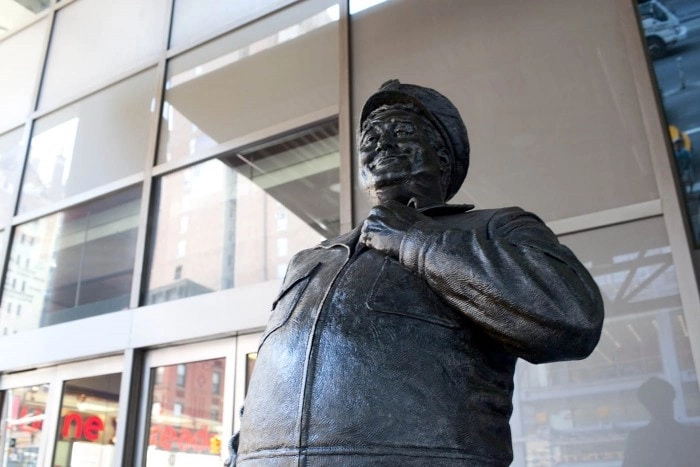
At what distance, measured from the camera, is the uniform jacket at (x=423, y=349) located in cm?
103

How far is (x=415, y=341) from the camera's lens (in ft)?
3.66

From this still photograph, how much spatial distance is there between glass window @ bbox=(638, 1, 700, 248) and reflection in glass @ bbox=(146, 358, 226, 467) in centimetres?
303

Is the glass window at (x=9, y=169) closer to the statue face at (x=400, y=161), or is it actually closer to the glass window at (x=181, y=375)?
the glass window at (x=181, y=375)

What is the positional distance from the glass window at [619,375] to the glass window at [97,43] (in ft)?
15.2

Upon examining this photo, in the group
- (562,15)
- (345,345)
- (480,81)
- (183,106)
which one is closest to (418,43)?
(480,81)

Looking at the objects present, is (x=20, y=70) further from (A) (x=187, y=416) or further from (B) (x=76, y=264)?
(A) (x=187, y=416)

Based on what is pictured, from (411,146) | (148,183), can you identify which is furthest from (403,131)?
(148,183)

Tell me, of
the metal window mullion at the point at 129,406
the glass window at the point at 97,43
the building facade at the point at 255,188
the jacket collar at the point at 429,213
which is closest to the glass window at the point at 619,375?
the building facade at the point at 255,188

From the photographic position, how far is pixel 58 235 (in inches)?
240

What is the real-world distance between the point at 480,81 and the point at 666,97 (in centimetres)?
106

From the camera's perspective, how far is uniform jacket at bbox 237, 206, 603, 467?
1034 mm

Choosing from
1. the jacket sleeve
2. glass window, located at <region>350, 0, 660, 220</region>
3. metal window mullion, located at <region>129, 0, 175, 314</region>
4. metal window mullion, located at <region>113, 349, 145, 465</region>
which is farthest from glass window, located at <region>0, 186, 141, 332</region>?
the jacket sleeve

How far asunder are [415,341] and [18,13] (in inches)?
329

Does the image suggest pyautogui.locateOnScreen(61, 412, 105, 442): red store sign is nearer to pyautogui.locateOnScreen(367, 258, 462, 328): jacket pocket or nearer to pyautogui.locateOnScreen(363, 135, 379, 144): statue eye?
pyautogui.locateOnScreen(363, 135, 379, 144): statue eye
